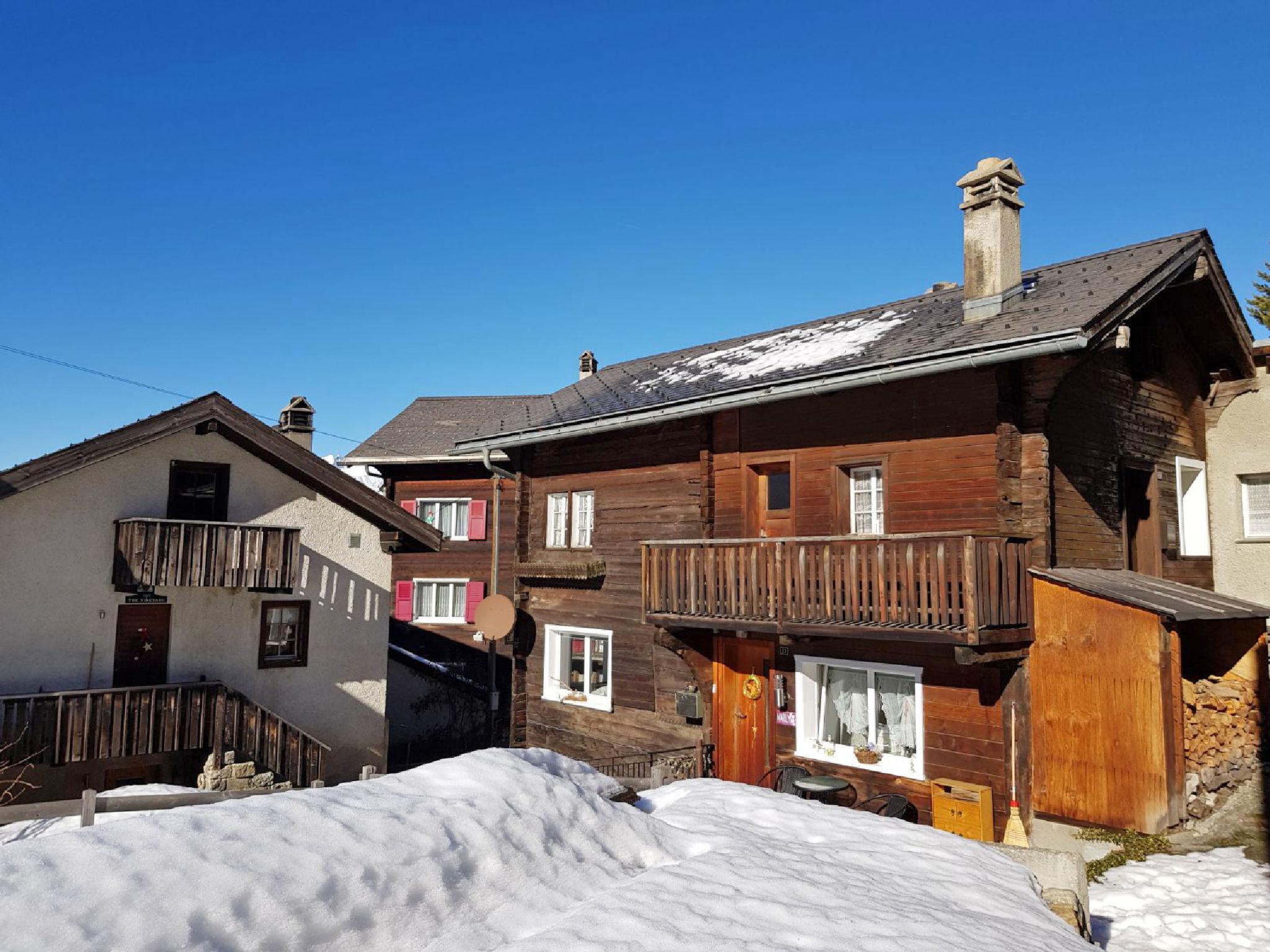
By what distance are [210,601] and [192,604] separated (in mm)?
305

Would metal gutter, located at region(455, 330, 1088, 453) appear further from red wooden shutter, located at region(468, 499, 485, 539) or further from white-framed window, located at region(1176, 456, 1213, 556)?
red wooden shutter, located at region(468, 499, 485, 539)

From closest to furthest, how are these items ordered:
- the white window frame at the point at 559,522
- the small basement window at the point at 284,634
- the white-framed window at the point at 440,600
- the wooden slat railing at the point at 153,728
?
the wooden slat railing at the point at 153,728
the small basement window at the point at 284,634
the white window frame at the point at 559,522
the white-framed window at the point at 440,600

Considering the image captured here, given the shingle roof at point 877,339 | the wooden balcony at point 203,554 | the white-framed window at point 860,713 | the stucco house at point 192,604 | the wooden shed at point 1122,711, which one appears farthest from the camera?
the wooden balcony at point 203,554

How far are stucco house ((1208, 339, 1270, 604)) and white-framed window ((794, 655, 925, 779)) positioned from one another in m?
7.01

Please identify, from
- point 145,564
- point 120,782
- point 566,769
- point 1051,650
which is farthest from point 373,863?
point 120,782

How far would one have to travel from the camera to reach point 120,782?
15.2 meters

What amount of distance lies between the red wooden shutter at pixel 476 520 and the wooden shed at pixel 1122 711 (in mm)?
18624

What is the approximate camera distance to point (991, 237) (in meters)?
13.2

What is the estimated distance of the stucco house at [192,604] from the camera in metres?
14.0

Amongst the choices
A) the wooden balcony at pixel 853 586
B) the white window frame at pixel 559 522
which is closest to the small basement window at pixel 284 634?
the white window frame at pixel 559 522

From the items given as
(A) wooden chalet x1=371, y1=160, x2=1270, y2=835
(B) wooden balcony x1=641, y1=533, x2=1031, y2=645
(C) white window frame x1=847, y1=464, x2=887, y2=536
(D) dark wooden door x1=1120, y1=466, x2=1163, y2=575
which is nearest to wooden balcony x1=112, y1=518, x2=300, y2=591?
(A) wooden chalet x1=371, y1=160, x2=1270, y2=835

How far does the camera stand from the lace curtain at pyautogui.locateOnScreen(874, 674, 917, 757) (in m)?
12.3

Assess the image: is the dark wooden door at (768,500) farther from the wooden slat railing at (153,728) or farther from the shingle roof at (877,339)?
the wooden slat railing at (153,728)

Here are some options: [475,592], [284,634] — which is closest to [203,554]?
[284,634]
